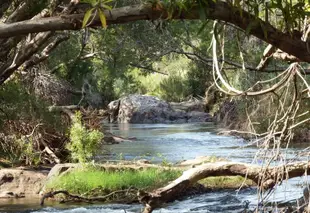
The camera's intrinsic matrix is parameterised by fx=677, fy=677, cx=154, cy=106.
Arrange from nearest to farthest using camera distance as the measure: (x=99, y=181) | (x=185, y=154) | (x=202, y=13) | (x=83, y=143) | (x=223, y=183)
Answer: (x=202, y=13) < (x=99, y=181) < (x=223, y=183) < (x=83, y=143) < (x=185, y=154)

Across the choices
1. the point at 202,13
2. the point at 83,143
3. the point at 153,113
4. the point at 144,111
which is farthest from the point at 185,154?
the point at 202,13

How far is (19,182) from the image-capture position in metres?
13.3

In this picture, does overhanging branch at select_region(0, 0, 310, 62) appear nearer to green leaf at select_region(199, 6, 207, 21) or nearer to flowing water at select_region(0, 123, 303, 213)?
green leaf at select_region(199, 6, 207, 21)

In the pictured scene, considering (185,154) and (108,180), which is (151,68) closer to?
(185,154)

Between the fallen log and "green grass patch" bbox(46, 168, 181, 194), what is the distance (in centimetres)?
560

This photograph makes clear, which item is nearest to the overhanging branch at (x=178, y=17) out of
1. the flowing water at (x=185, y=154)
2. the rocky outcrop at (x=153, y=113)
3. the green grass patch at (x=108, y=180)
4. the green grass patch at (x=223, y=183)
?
the flowing water at (x=185, y=154)

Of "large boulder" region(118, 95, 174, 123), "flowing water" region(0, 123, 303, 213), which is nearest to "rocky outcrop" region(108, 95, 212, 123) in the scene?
"large boulder" region(118, 95, 174, 123)

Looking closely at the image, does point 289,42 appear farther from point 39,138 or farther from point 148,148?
point 148,148

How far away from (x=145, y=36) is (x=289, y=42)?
50.0ft

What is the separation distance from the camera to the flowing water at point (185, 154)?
11156mm

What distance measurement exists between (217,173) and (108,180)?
20.7ft

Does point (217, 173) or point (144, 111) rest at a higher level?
point (144, 111)

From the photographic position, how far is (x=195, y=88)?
3781 cm

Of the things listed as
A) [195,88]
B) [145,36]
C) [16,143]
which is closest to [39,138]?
[16,143]
